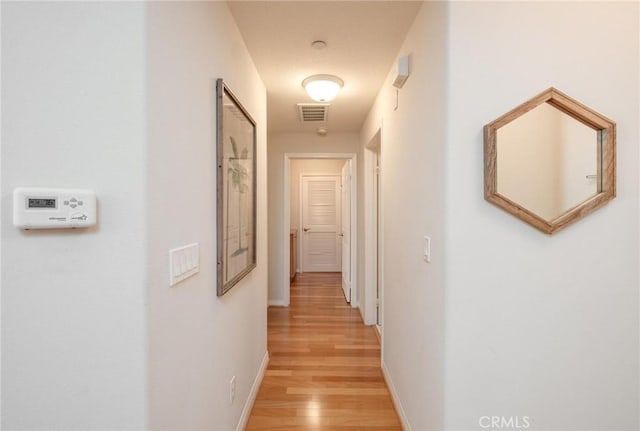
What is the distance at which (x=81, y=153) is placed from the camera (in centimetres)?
86

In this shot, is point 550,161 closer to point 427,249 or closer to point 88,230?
point 427,249

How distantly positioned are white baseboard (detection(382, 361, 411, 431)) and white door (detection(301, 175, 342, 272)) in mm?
4061

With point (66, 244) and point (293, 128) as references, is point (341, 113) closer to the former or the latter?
point (293, 128)

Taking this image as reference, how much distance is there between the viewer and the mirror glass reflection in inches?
49.4

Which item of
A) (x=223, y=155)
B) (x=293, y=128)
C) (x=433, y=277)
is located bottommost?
(x=433, y=277)

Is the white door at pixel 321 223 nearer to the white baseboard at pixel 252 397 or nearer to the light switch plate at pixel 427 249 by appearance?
the white baseboard at pixel 252 397

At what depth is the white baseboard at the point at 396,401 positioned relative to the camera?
183cm

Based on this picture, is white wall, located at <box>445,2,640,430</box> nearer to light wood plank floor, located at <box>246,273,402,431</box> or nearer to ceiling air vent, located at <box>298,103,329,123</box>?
light wood plank floor, located at <box>246,273,402,431</box>

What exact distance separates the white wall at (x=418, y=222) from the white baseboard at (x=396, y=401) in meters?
0.02

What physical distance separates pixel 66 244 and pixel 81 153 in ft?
0.83

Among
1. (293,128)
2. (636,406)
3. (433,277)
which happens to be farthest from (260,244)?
(636,406)

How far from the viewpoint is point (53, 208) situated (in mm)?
797

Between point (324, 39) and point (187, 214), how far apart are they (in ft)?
4.58

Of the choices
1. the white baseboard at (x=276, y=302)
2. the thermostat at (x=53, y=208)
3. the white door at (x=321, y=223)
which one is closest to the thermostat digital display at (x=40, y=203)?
the thermostat at (x=53, y=208)
